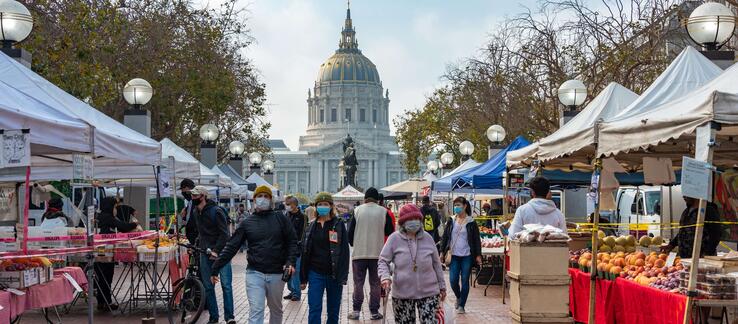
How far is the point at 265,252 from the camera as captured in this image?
10.3 metres

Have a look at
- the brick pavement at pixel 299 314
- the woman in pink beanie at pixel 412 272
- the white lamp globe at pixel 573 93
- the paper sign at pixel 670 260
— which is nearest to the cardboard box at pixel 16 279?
the woman in pink beanie at pixel 412 272

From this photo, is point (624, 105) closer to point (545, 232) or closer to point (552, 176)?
point (545, 232)

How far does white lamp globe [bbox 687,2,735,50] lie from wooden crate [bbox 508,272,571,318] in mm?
4432

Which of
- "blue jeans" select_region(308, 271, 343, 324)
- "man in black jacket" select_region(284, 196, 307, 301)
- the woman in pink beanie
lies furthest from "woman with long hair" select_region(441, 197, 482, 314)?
the woman in pink beanie

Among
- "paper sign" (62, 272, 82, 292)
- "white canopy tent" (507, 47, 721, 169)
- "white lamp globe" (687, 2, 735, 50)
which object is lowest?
"paper sign" (62, 272, 82, 292)

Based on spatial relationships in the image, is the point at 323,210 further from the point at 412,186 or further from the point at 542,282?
the point at 412,186

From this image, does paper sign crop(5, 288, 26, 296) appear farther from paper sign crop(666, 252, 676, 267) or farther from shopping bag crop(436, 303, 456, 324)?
paper sign crop(666, 252, 676, 267)

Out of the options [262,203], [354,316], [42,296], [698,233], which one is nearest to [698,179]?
[698,233]

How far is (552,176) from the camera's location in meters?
18.3

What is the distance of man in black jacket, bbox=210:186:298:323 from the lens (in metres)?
10.3

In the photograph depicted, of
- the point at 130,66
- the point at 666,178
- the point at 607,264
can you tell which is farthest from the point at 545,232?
the point at 130,66

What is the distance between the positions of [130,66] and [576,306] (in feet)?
63.4

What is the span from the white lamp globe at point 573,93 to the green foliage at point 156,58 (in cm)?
925

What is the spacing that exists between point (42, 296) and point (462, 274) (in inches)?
260
